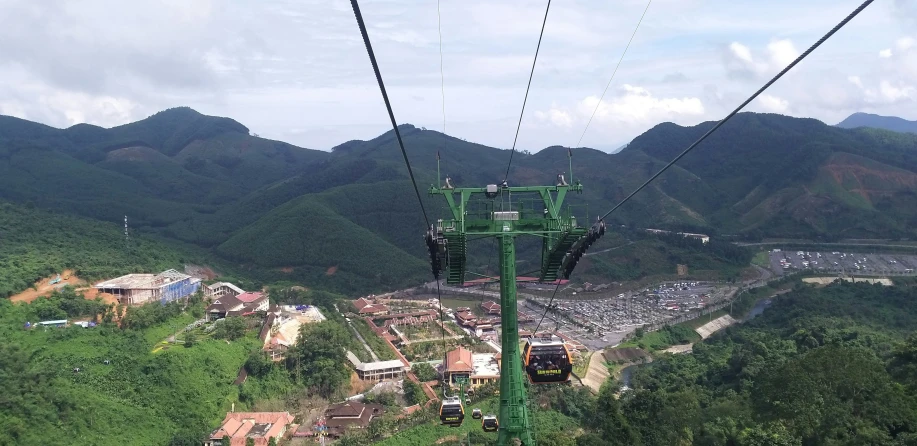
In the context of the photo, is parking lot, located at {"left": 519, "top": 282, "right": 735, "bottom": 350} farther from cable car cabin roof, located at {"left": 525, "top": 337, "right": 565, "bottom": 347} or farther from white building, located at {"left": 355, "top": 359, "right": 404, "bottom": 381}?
cable car cabin roof, located at {"left": 525, "top": 337, "right": 565, "bottom": 347}

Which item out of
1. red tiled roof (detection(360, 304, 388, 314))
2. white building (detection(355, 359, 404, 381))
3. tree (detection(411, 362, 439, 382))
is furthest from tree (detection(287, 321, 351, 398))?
red tiled roof (detection(360, 304, 388, 314))

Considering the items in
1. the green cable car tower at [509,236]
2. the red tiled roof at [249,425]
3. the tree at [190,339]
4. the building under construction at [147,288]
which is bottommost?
the red tiled roof at [249,425]

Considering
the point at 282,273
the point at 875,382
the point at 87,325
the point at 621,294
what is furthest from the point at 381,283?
the point at 875,382

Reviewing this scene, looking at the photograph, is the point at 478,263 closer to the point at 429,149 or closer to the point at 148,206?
the point at 148,206

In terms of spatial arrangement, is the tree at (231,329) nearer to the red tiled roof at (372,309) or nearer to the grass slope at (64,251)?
the grass slope at (64,251)

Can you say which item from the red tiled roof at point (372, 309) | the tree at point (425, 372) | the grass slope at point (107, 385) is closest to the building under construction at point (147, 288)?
the grass slope at point (107, 385)
